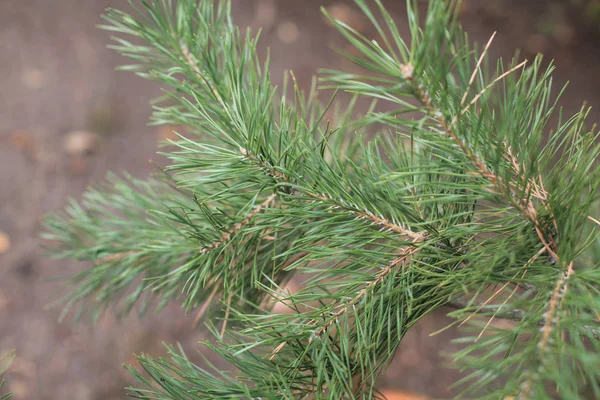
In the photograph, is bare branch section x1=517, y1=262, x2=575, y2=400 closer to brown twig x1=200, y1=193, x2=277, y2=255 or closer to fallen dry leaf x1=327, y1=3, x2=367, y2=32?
brown twig x1=200, y1=193, x2=277, y2=255

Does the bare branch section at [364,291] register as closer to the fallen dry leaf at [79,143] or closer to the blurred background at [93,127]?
the blurred background at [93,127]

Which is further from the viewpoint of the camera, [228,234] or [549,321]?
[228,234]

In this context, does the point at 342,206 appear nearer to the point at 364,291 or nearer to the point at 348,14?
the point at 364,291

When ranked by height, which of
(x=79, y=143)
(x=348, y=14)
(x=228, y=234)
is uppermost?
(x=348, y=14)

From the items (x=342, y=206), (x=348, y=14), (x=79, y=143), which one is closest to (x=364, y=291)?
(x=342, y=206)

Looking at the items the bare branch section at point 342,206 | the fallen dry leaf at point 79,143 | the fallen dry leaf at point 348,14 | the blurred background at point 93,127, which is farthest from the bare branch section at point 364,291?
the fallen dry leaf at point 348,14

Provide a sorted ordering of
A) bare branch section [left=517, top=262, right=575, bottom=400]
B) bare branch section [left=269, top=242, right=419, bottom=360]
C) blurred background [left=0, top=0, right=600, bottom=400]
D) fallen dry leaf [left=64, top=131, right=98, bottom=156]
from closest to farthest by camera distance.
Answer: bare branch section [left=517, top=262, right=575, bottom=400] → bare branch section [left=269, top=242, right=419, bottom=360] → blurred background [left=0, top=0, right=600, bottom=400] → fallen dry leaf [left=64, top=131, right=98, bottom=156]

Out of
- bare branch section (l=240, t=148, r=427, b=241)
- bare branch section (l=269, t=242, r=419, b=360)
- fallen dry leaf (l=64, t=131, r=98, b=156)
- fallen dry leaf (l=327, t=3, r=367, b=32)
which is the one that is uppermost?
fallen dry leaf (l=327, t=3, r=367, b=32)

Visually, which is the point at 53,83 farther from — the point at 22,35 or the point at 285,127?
the point at 285,127

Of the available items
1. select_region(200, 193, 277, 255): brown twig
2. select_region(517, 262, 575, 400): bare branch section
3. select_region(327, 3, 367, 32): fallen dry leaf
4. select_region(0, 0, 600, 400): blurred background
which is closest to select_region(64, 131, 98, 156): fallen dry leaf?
select_region(0, 0, 600, 400): blurred background
